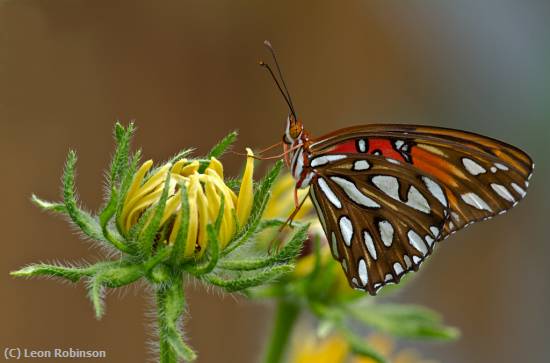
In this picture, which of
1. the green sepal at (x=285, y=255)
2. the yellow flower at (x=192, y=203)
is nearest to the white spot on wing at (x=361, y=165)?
the yellow flower at (x=192, y=203)

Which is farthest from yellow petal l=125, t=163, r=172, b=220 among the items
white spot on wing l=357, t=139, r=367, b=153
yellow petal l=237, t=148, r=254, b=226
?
white spot on wing l=357, t=139, r=367, b=153

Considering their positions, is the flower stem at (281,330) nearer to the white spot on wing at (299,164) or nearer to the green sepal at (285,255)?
the white spot on wing at (299,164)

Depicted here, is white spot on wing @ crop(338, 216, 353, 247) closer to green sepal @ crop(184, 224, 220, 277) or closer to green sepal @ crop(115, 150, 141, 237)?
green sepal @ crop(184, 224, 220, 277)

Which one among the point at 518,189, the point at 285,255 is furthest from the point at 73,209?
the point at 518,189

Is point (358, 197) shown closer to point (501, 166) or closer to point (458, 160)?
point (458, 160)

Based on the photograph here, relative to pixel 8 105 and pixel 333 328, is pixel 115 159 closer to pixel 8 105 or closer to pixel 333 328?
pixel 333 328

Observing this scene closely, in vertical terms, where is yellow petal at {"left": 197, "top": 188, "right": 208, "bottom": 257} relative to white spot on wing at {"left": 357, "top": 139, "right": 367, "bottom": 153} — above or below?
below
